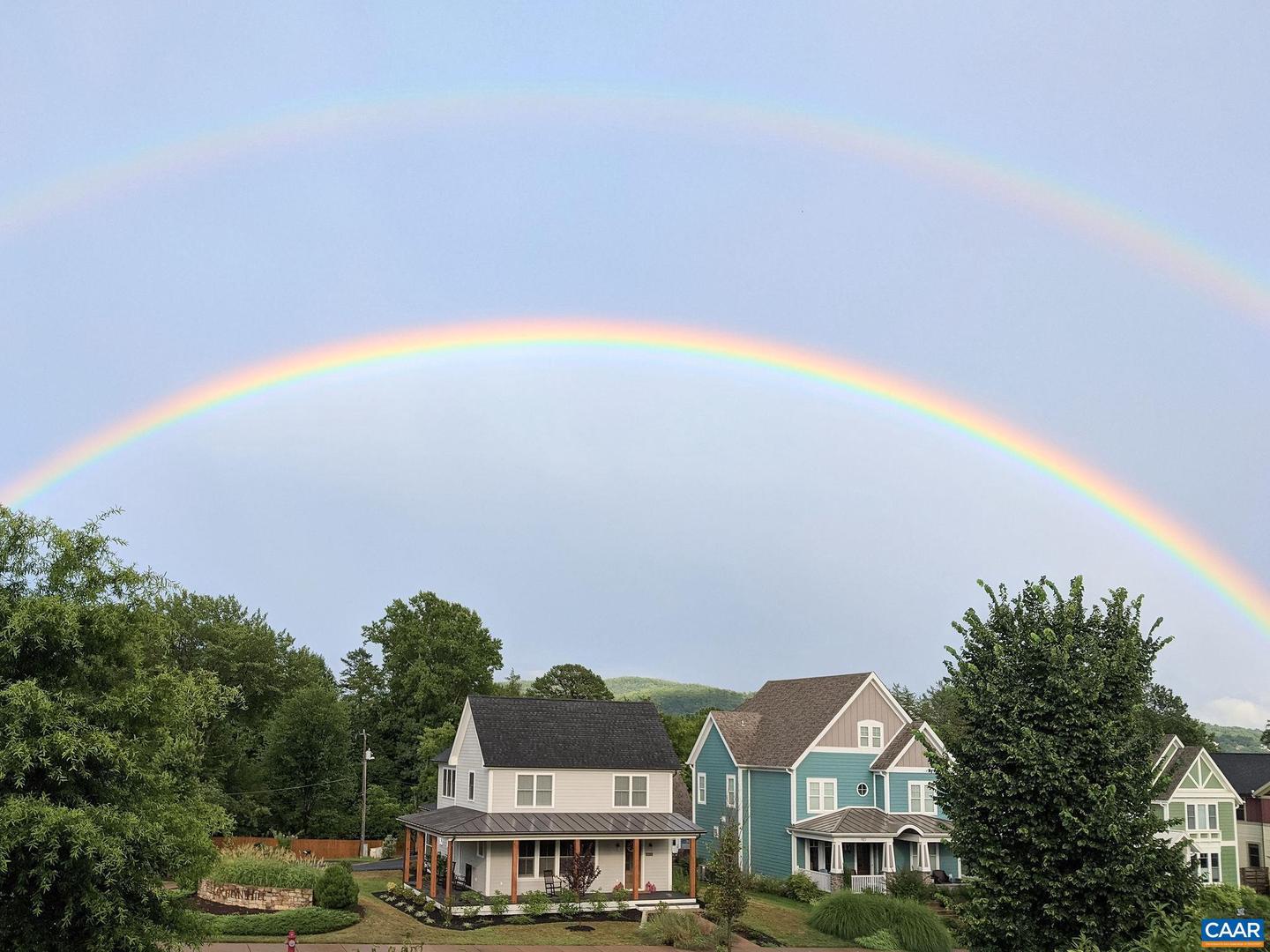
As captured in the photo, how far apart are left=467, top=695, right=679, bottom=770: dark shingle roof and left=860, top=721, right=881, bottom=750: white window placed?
33.9 feet

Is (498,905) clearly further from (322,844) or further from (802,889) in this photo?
(322,844)

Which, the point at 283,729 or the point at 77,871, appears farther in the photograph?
the point at 283,729

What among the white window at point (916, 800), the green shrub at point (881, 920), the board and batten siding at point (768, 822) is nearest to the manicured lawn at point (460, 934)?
the green shrub at point (881, 920)

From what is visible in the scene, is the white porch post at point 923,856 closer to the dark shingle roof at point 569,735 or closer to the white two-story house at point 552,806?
the white two-story house at point 552,806

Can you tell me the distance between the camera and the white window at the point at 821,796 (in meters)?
47.8

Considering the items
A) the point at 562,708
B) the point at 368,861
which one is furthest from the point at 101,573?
the point at 368,861

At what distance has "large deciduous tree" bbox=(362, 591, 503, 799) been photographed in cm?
6788

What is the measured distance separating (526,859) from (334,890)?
→ 7979mm

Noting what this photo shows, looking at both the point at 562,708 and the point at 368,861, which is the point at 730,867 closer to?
the point at 562,708

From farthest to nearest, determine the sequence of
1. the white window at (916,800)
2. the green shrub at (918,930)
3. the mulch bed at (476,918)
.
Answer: the white window at (916,800)
the mulch bed at (476,918)
the green shrub at (918,930)

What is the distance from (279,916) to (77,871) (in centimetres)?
1878

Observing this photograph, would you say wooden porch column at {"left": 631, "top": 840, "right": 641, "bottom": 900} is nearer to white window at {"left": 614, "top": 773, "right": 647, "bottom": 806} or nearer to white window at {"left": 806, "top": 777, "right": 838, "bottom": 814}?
white window at {"left": 614, "top": 773, "right": 647, "bottom": 806}

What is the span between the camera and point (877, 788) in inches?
1906

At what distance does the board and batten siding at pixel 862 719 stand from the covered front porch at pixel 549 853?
32.3ft
